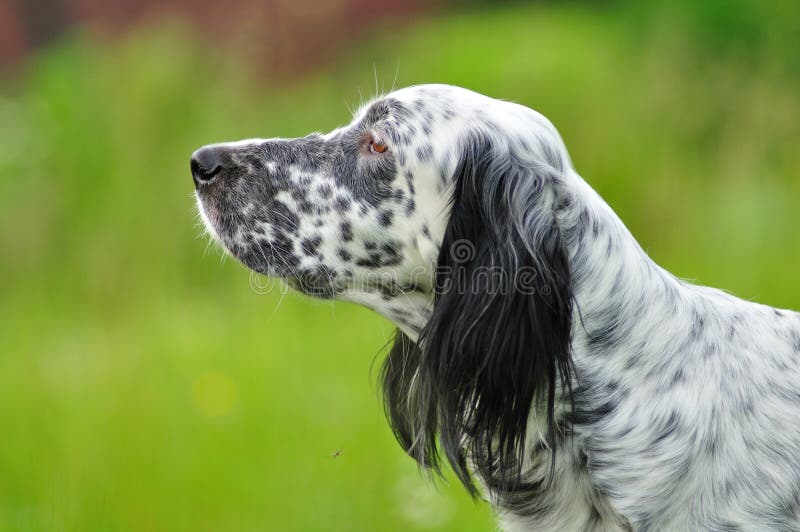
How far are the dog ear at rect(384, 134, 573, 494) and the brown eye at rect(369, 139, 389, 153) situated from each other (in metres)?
0.27

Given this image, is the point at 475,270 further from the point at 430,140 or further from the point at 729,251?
the point at 729,251

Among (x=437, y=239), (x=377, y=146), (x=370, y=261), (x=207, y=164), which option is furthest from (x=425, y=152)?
(x=207, y=164)

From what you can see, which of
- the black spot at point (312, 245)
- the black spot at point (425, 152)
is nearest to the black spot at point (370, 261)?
the black spot at point (312, 245)

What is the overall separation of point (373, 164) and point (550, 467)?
1103 mm

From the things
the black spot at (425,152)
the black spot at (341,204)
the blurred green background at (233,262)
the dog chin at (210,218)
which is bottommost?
the blurred green background at (233,262)

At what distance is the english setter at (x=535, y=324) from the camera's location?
2.69 meters

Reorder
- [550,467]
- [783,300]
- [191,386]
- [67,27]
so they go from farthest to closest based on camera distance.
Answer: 1. [67,27]
2. [783,300]
3. [191,386]
4. [550,467]

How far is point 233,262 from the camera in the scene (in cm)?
700

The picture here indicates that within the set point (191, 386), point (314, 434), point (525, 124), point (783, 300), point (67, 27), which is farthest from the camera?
point (67, 27)

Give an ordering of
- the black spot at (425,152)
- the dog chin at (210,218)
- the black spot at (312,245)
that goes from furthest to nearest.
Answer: the dog chin at (210,218), the black spot at (312,245), the black spot at (425,152)

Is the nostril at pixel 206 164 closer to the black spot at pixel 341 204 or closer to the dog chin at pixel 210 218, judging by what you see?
the dog chin at pixel 210 218

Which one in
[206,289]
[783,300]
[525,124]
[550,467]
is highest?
[525,124]

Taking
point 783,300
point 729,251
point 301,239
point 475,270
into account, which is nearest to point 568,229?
point 475,270

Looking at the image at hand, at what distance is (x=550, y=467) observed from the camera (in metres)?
2.81
